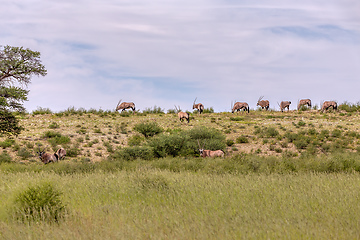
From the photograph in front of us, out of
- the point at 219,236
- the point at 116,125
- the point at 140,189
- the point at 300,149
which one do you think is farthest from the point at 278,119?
the point at 219,236

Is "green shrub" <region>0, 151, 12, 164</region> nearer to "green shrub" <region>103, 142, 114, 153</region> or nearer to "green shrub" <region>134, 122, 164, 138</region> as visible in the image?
"green shrub" <region>103, 142, 114, 153</region>

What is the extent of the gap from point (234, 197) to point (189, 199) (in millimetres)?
1215

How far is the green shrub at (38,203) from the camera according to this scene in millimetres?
8477

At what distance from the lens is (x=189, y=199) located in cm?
938

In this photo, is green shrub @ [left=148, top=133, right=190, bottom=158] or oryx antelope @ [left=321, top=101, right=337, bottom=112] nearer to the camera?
green shrub @ [left=148, top=133, right=190, bottom=158]

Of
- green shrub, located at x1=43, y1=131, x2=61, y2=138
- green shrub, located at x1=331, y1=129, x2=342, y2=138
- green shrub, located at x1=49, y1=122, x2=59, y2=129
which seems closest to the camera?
green shrub, located at x1=43, y1=131, x2=61, y2=138

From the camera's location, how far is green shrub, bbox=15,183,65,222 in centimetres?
848

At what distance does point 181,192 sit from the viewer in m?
10.6

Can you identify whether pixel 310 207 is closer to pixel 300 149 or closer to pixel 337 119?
pixel 300 149

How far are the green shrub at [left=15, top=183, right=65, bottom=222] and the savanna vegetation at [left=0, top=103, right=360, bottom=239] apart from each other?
2cm

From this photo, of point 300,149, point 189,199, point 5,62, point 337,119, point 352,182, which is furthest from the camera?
point 337,119

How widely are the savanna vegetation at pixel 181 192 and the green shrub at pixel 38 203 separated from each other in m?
0.02

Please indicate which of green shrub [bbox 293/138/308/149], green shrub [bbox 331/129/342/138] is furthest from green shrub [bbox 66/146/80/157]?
green shrub [bbox 331/129/342/138]

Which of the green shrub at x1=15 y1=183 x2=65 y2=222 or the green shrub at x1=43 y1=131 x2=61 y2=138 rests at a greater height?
the green shrub at x1=43 y1=131 x2=61 y2=138
